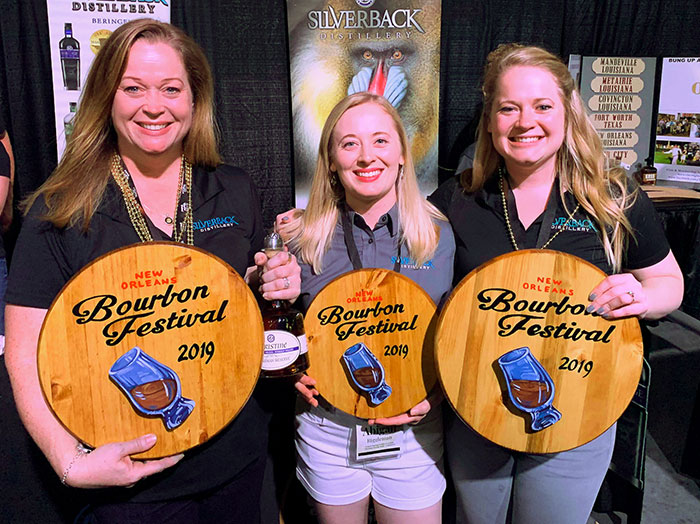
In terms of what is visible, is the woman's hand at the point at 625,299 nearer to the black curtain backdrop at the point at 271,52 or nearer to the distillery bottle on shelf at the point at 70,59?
the black curtain backdrop at the point at 271,52

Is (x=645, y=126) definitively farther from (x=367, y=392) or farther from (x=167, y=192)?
(x=167, y=192)

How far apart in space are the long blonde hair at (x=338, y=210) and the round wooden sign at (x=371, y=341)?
170mm

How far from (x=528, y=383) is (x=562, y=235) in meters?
0.43

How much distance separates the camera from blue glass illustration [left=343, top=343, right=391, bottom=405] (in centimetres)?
136

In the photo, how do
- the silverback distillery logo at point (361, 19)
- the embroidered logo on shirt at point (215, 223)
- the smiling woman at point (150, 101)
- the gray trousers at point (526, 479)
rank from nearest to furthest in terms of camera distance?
the smiling woman at point (150, 101) → the embroidered logo on shirt at point (215, 223) → the gray trousers at point (526, 479) → the silverback distillery logo at point (361, 19)

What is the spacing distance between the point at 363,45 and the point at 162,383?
2325 mm

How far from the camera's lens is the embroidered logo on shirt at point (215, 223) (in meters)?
1.33

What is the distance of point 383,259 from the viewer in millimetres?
1495

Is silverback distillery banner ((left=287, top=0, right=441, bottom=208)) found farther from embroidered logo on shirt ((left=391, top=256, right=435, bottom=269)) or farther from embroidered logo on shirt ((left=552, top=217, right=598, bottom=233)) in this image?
embroidered logo on shirt ((left=552, top=217, right=598, bottom=233))

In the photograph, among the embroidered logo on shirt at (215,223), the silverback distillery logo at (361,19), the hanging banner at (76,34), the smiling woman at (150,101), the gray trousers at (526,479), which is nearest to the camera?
the smiling woman at (150,101)

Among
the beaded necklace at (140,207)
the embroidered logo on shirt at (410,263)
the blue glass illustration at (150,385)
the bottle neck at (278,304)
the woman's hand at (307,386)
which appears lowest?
the woman's hand at (307,386)

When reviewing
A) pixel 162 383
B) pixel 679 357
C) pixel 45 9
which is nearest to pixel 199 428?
pixel 162 383

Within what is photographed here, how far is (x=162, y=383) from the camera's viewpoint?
1.15m

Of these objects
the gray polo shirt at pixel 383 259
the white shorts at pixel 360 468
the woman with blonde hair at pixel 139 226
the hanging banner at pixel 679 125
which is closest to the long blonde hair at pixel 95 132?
the woman with blonde hair at pixel 139 226
